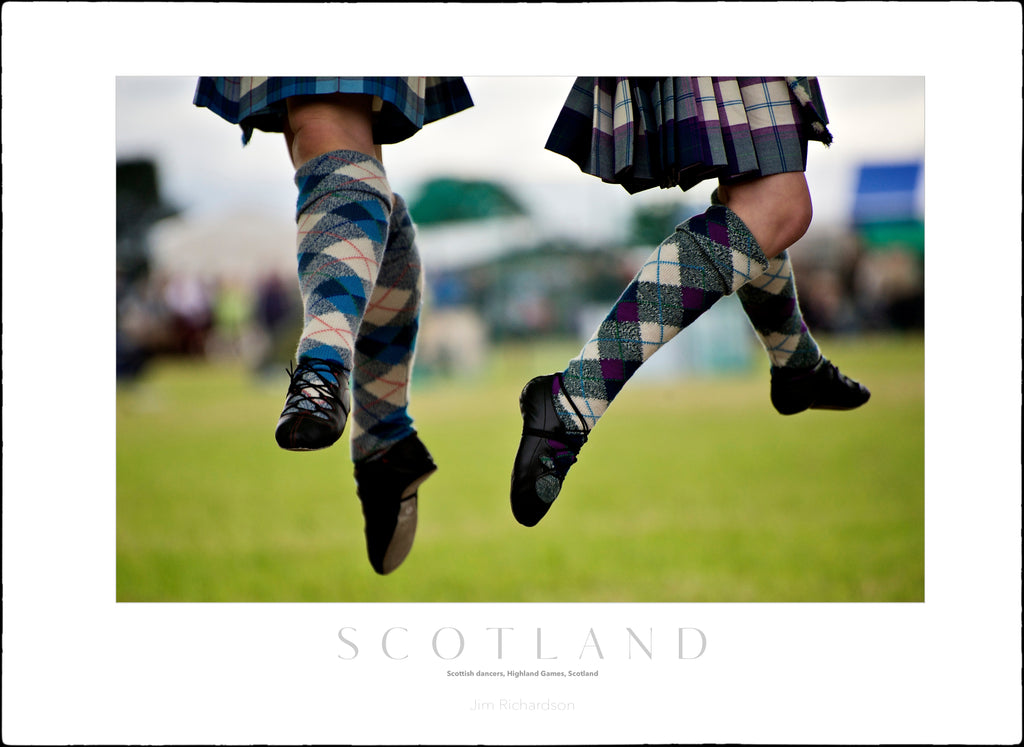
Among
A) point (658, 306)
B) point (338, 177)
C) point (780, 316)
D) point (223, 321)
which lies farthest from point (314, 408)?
point (223, 321)

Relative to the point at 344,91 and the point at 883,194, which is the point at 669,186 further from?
the point at 883,194

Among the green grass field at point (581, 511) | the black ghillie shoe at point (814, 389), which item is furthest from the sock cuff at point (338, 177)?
the green grass field at point (581, 511)

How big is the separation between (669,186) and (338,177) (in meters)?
0.43

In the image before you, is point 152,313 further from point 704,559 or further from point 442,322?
point 704,559

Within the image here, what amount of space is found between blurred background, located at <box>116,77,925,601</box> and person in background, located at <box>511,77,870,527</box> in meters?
0.09

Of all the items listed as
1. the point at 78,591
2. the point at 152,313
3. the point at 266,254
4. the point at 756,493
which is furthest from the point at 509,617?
the point at 266,254

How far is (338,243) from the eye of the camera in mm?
1117

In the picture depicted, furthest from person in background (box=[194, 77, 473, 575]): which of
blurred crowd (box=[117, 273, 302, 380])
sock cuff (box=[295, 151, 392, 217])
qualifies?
blurred crowd (box=[117, 273, 302, 380])

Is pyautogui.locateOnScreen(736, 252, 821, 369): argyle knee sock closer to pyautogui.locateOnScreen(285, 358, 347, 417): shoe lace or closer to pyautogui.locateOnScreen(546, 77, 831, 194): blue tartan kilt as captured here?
pyautogui.locateOnScreen(546, 77, 831, 194): blue tartan kilt

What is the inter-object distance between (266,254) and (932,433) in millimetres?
5331

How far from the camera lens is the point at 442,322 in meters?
6.97

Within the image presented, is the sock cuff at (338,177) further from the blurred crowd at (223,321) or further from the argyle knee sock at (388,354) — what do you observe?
the blurred crowd at (223,321)

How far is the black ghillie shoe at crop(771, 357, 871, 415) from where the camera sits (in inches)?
53.1

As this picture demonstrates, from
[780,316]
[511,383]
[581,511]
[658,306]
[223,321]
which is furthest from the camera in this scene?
[511,383]
